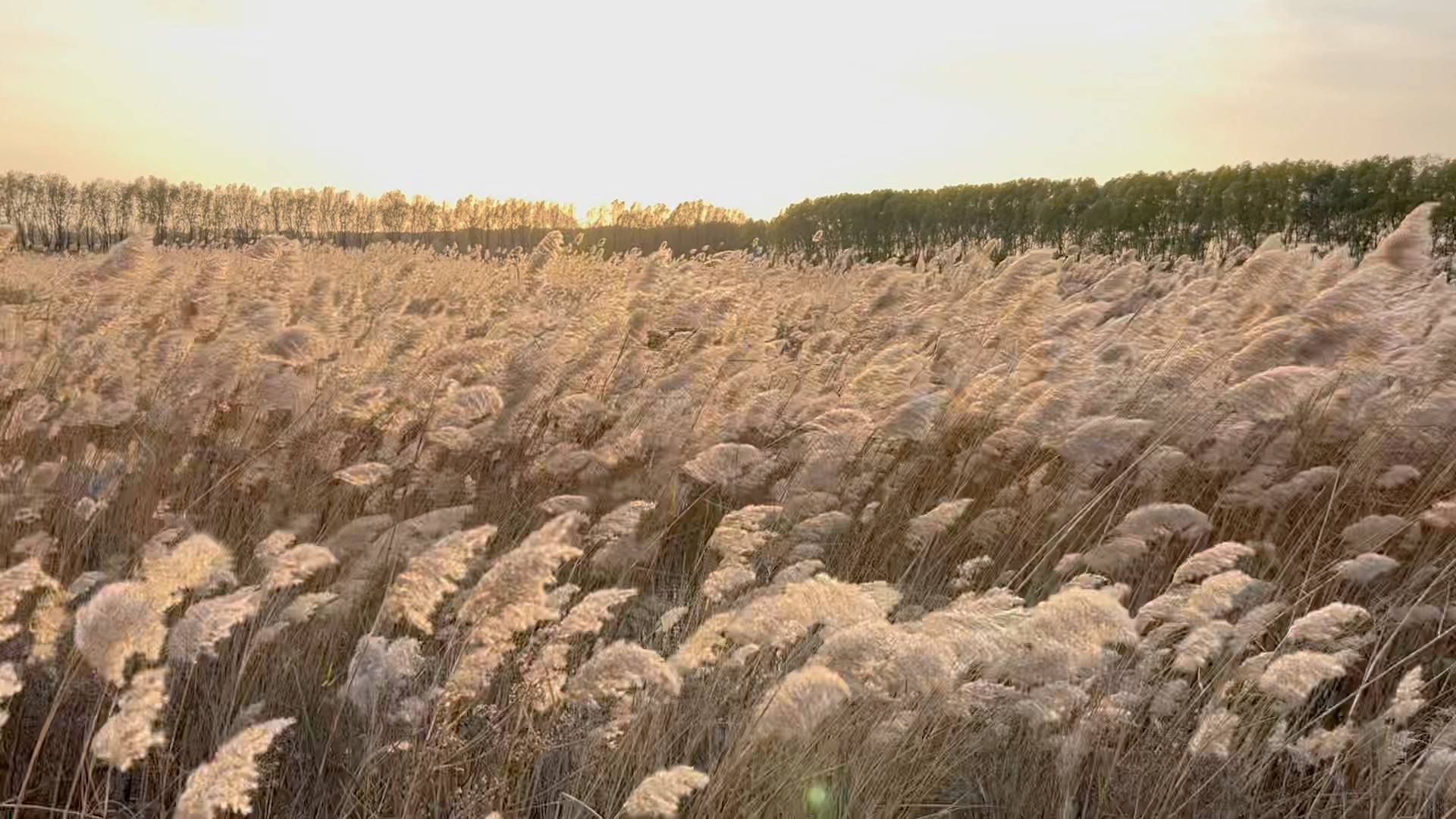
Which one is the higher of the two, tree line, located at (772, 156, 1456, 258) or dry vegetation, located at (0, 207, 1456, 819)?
tree line, located at (772, 156, 1456, 258)

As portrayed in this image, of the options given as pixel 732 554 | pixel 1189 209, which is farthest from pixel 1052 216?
pixel 732 554

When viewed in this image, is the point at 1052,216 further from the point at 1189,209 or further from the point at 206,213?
the point at 206,213

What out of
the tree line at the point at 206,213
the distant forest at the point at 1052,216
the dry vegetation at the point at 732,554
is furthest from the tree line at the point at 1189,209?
the tree line at the point at 206,213

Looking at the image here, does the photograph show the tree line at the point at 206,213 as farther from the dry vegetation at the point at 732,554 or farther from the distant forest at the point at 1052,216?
the dry vegetation at the point at 732,554

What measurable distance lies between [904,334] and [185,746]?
13.8ft

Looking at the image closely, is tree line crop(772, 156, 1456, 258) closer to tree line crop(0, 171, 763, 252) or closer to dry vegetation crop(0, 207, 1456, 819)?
dry vegetation crop(0, 207, 1456, 819)

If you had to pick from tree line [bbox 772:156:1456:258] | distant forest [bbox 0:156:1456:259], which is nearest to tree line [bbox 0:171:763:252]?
distant forest [bbox 0:156:1456:259]

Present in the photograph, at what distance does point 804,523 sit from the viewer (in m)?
2.95

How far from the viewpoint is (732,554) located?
101 inches

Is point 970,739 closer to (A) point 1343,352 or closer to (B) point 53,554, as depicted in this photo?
(A) point 1343,352

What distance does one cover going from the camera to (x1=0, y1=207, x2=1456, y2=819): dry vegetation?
1.96 m

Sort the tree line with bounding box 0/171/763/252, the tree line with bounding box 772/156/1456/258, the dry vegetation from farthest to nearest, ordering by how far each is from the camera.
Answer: the tree line with bounding box 0/171/763/252 < the tree line with bounding box 772/156/1456/258 < the dry vegetation

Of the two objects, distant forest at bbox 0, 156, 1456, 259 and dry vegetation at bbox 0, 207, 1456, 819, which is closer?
dry vegetation at bbox 0, 207, 1456, 819

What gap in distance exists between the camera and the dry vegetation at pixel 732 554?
1.96 meters
